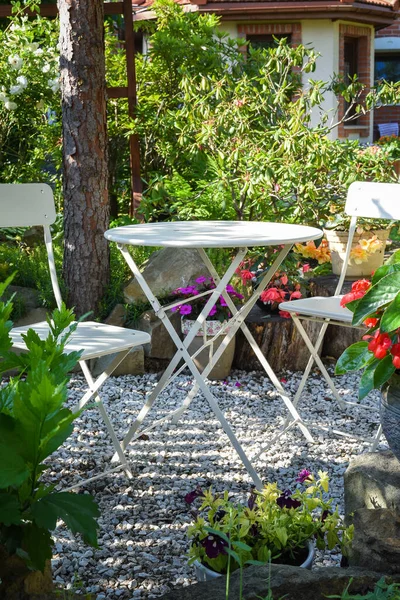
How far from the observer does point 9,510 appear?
3.57ft

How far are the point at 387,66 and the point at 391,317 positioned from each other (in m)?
17.6

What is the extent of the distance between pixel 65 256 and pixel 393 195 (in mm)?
2089

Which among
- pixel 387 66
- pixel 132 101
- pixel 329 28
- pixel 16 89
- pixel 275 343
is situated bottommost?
pixel 275 343

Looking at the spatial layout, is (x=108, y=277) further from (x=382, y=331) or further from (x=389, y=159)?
(x=382, y=331)

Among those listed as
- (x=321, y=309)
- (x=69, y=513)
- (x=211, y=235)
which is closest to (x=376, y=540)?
(x=69, y=513)

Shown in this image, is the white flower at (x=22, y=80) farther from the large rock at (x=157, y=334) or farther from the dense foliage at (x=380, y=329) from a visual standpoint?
the dense foliage at (x=380, y=329)

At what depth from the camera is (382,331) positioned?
2.06 meters

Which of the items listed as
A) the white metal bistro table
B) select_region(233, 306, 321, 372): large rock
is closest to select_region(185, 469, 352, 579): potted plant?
the white metal bistro table

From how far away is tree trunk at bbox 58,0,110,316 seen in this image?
A: 14.9 ft

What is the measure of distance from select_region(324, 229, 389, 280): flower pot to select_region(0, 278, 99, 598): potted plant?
4.04 metres

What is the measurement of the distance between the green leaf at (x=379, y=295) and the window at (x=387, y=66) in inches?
681

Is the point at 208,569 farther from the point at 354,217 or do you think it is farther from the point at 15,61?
the point at 15,61

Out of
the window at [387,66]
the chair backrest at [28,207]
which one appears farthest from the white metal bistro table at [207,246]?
the window at [387,66]

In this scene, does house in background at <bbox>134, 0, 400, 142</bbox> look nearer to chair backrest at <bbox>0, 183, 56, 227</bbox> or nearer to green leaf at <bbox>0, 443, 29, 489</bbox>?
chair backrest at <bbox>0, 183, 56, 227</bbox>
